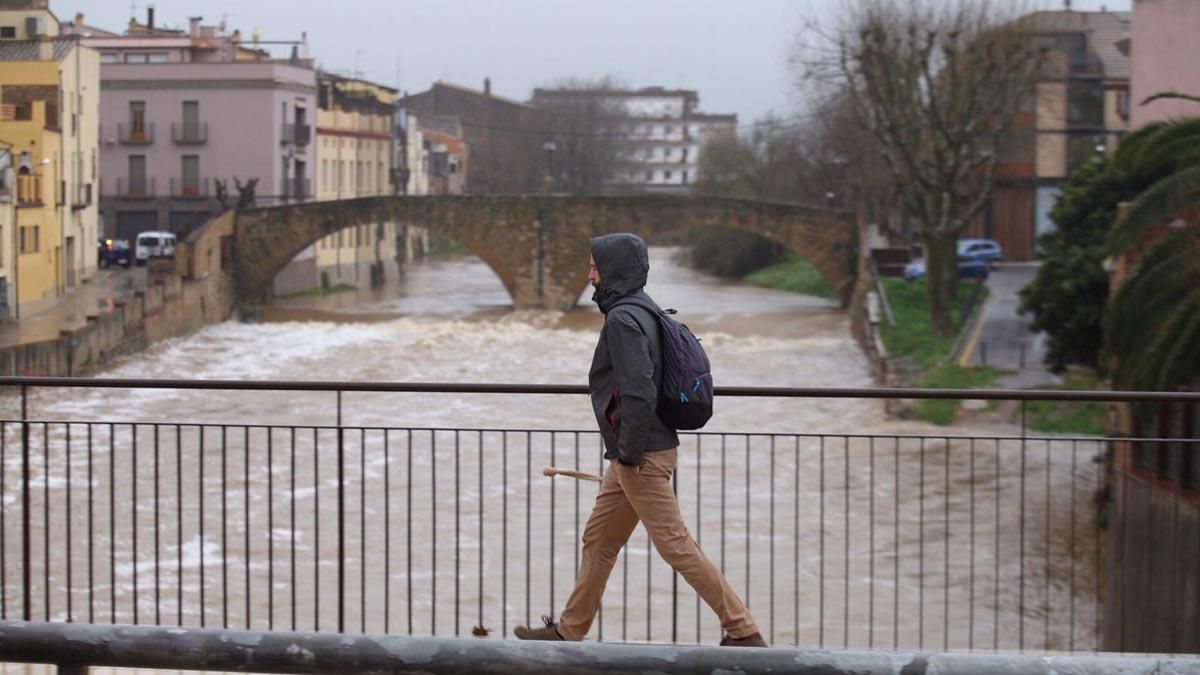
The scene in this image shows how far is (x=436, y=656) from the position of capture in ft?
11.1

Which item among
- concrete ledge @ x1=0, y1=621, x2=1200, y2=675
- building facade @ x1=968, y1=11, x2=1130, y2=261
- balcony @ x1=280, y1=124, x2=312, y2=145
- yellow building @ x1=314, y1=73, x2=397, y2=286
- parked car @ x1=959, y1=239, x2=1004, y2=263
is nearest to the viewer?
concrete ledge @ x1=0, y1=621, x2=1200, y2=675

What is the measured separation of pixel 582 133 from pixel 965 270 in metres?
37.7

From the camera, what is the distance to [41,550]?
1852 centimetres

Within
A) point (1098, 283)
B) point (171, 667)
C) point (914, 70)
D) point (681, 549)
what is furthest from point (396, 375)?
point (171, 667)

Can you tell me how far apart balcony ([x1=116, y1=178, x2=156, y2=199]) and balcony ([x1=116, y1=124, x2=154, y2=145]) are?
1057 mm

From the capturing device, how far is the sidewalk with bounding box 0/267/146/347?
107 ft

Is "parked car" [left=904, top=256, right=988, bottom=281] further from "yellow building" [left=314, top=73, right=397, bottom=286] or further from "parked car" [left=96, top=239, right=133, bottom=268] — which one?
"parked car" [left=96, top=239, right=133, bottom=268]

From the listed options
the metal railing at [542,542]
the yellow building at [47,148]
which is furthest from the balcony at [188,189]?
the metal railing at [542,542]

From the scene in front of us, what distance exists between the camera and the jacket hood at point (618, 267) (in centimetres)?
571

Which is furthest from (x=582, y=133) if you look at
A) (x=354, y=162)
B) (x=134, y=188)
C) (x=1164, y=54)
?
(x=1164, y=54)

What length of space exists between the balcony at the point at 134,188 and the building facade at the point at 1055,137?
22.8m

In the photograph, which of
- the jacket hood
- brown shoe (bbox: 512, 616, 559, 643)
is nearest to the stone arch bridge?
brown shoe (bbox: 512, 616, 559, 643)

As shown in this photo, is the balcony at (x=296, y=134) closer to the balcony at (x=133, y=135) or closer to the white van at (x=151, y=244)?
the balcony at (x=133, y=135)

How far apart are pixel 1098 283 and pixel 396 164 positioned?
45.1 metres
